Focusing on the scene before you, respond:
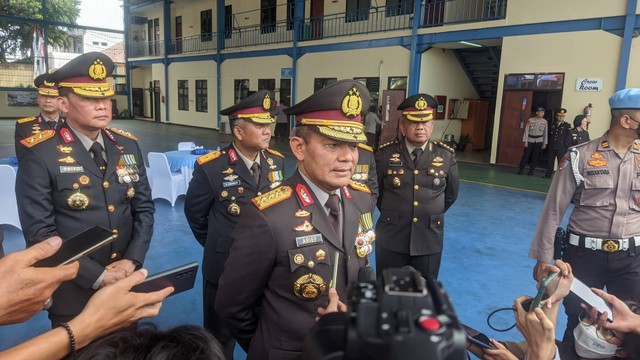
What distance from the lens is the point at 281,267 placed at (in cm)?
142

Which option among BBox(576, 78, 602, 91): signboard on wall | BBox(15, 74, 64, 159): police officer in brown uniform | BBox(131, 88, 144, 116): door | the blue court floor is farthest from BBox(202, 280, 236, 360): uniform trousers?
BBox(131, 88, 144, 116): door

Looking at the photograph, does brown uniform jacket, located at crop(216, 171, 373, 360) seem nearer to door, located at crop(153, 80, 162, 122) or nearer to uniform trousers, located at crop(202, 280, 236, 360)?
uniform trousers, located at crop(202, 280, 236, 360)

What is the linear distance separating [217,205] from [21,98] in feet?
84.7

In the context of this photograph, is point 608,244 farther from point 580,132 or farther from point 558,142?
point 558,142

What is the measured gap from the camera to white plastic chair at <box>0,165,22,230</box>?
4879 mm

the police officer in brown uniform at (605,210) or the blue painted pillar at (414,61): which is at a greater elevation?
the blue painted pillar at (414,61)

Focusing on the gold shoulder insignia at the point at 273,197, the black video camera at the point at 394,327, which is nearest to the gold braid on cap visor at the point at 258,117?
the gold shoulder insignia at the point at 273,197

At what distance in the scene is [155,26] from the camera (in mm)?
23609

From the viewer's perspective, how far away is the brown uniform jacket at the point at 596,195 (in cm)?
230

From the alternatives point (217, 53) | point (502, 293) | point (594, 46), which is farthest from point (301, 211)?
point (217, 53)

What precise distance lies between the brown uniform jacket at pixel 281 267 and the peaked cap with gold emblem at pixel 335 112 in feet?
0.77

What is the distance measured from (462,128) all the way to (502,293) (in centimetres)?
1114

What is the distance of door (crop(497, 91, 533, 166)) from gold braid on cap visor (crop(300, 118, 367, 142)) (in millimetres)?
10157

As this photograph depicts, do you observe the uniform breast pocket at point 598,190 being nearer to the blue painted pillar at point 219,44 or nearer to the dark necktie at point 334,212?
the dark necktie at point 334,212
